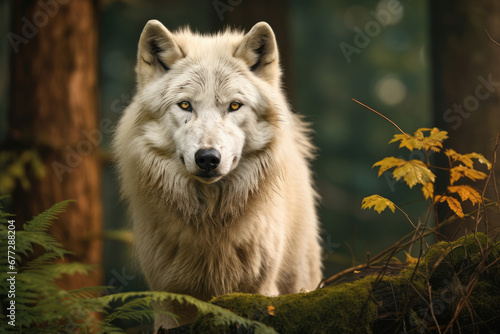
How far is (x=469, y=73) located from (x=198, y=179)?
3.53 m

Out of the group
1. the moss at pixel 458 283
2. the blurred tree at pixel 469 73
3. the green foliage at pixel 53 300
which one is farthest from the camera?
the blurred tree at pixel 469 73

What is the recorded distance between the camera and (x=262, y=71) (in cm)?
413

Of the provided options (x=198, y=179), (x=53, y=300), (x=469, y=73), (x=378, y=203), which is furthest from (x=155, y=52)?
(x=469, y=73)

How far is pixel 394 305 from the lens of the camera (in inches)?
104

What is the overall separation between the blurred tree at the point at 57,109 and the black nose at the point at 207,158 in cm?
323

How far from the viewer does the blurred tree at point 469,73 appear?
201 inches

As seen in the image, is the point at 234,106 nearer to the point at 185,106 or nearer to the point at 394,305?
the point at 185,106

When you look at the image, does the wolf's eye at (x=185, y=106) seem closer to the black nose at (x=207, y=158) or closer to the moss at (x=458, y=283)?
the black nose at (x=207, y=158)

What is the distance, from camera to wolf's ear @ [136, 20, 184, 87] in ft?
12.8

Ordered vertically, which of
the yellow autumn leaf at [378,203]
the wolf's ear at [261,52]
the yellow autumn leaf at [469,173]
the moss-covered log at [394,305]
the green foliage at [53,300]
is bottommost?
the moss-covered log at [394,305]

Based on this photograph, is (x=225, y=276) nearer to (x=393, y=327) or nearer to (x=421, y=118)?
(x=393, y=327)

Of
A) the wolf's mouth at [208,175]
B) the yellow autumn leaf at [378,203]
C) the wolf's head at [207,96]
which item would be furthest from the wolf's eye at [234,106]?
the yellow autumn leaf at [378,203]

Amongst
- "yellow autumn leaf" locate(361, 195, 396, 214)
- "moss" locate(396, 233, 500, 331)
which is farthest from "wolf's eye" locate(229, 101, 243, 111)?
"moss" locate(396, 233, 500, 331)

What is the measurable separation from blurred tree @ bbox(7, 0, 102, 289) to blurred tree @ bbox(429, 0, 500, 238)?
464cm
